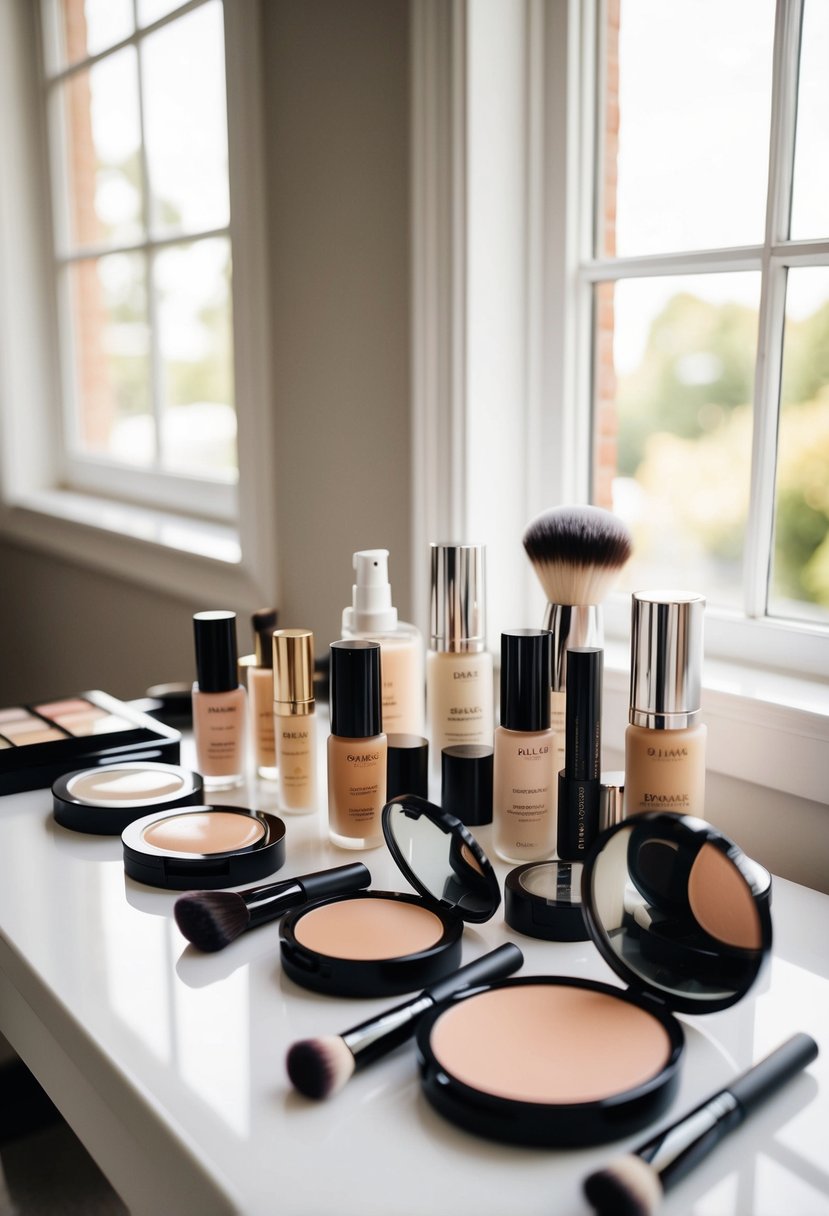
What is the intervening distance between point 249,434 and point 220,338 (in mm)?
918

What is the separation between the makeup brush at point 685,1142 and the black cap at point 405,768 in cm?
36

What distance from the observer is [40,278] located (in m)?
2.31

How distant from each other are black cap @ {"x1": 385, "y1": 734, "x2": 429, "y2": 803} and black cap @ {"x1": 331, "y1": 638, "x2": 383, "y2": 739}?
0.04 meters

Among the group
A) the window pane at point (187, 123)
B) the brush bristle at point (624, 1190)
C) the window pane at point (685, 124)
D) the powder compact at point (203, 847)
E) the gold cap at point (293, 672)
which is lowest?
the powder compact at point (203, 847)

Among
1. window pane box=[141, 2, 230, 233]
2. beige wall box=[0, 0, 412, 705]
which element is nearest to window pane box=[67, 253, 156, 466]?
window pane box=[141, 2, 230, 233]

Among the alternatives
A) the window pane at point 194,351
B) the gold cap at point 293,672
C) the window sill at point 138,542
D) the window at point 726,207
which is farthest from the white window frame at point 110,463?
the gold cap at point 293,672

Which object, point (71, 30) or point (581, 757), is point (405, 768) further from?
point (71, 30)

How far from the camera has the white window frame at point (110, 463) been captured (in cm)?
141

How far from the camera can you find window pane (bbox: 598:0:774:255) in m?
1.00

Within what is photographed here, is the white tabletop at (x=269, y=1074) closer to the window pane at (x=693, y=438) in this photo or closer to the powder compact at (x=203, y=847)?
the powder compact at (x=203, y=847)

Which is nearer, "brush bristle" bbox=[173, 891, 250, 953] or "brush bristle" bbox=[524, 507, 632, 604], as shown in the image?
"brush bristle" bbox=[173, 891, 250, 953]

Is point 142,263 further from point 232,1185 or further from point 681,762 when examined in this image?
point 232,1185

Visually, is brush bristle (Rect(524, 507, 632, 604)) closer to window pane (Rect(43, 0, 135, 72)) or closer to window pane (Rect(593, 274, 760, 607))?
window pane (Rect(43, 0, 135, 72))

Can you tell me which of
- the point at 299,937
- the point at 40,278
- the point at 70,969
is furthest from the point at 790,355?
the point at 40,278
